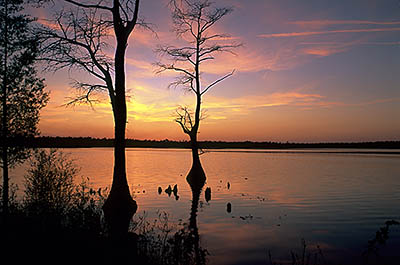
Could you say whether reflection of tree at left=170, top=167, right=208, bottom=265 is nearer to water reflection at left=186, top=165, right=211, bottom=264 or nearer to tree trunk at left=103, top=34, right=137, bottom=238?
water reflection at left=186, top=165, right=211, bottom=264

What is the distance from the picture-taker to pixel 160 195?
30328 millimetres

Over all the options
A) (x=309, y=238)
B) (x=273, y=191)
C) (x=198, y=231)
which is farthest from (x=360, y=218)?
(x=273, y=191)

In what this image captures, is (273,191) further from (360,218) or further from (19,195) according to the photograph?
(19,195)

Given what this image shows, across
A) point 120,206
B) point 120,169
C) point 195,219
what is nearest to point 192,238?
point 120,206

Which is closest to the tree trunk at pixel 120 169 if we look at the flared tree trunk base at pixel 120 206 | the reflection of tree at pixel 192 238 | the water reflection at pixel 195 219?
the flared tree trunk base at pixel 120 206

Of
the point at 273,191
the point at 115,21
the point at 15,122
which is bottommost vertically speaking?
the point at 273,191

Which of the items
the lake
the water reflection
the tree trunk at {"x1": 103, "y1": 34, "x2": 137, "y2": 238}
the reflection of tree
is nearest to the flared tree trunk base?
the tree trunk at {"x1": 103, "y1": 34, "x2": 137, "y2": 238}

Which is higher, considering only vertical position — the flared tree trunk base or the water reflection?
the flared tree trunk base

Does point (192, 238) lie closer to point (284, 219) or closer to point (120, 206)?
point (120, 206)

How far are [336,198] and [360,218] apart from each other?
8695 millimetres

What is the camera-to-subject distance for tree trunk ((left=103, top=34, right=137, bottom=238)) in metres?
17.7

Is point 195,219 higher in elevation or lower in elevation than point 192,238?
lower

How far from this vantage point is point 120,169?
59.5ft

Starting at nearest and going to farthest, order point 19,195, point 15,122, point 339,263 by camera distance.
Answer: point 339,263
point 15,122
point 19,195
